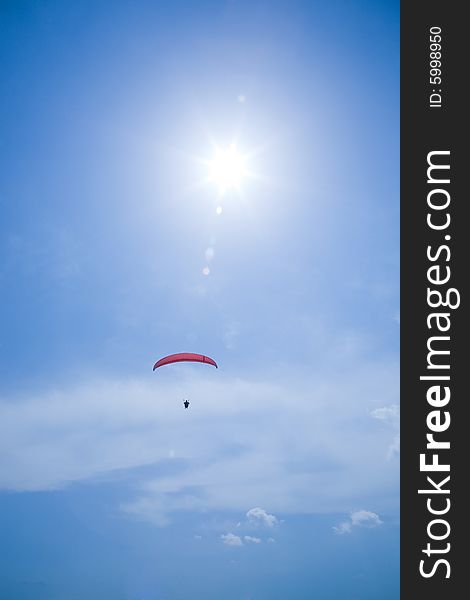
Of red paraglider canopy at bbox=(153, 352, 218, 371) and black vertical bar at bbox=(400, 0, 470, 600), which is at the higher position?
red paraglider canopy at bbox=(153, 352, 218, 371)

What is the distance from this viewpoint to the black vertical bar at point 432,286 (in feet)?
34.1

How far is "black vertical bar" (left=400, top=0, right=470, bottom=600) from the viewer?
10.4m

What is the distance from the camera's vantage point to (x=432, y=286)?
1087 centimetres

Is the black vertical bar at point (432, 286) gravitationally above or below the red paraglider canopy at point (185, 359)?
below

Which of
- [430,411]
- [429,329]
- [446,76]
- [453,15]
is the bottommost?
[430,411]

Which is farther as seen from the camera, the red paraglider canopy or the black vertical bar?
the red paraglider canopy

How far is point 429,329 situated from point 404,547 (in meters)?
4.63

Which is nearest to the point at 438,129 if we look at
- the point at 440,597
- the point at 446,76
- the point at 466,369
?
the point at 446,76

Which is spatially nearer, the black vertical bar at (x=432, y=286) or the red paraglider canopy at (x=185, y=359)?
the black vertical bar at (x=432, y=286)

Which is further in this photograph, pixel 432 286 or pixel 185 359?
pixel 185 359

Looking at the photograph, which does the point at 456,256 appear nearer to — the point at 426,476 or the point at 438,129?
the point at 438,129

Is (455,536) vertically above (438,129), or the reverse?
(438,129)

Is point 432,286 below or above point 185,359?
below

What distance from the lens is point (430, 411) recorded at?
10.6 m
